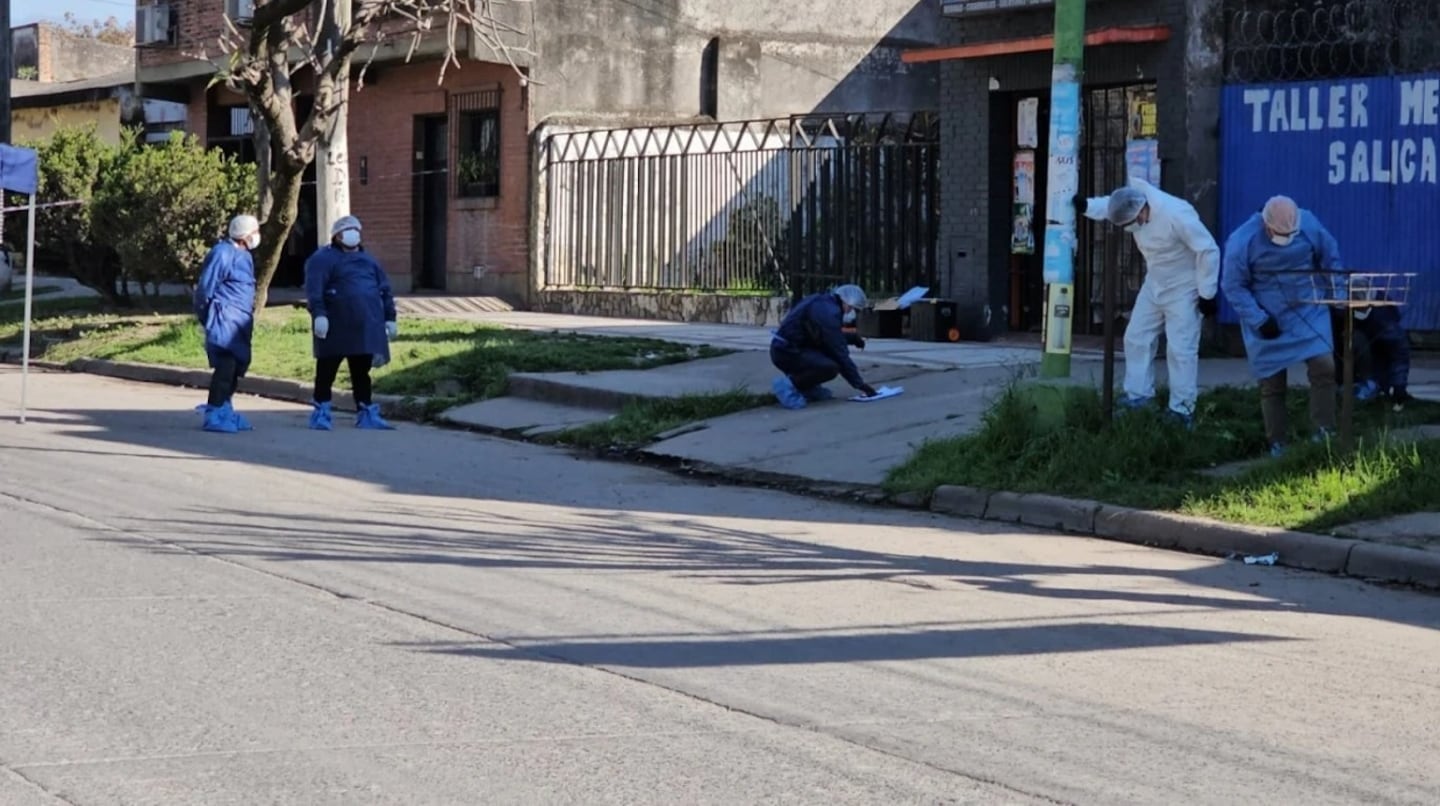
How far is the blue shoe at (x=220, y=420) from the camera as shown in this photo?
1458 cm

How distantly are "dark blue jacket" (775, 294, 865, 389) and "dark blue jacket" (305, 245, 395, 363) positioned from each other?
3.32 meters

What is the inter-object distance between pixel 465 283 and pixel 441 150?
7.43ft

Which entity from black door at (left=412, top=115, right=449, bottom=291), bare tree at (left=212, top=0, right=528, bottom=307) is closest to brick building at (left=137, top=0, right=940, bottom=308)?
black door at (left=412, top=115, right=449, bottom=291)

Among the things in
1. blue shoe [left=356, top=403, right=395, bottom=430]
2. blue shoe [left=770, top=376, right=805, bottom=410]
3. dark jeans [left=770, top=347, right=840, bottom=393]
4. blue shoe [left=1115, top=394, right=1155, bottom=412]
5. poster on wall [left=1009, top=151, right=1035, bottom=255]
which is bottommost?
blue shoe [left=356, top=403, right=395, bottom=430]

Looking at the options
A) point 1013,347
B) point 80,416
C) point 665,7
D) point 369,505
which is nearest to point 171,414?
point 80,416

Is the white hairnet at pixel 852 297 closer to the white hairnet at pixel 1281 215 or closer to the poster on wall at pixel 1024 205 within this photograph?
the white hairnet at pixel 1281 215

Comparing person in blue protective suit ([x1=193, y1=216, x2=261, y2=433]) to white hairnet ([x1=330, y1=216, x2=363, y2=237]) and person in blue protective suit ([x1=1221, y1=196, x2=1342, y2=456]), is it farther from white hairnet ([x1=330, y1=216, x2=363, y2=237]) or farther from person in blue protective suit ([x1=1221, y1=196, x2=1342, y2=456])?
person in blue protective suit ([x1=1221, y1=196, x2=1342, y2=456])

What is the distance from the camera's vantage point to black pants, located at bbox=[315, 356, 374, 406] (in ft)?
49.8

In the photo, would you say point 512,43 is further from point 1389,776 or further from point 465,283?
point 1389,776

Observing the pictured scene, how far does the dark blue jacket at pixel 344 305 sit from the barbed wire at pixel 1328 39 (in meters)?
7.95

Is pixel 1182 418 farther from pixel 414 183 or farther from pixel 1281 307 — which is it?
pixel 414 183

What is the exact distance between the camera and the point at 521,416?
1571cm

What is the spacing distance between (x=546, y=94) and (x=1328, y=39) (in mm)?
12599

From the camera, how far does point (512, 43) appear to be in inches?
1017
